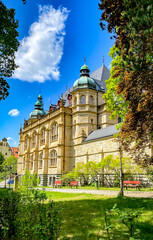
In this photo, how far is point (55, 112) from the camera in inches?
1439

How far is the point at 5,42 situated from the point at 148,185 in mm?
16837

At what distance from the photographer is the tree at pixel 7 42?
30.6 feet

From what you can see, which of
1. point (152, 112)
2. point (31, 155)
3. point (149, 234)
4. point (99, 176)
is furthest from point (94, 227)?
point (31, 155)

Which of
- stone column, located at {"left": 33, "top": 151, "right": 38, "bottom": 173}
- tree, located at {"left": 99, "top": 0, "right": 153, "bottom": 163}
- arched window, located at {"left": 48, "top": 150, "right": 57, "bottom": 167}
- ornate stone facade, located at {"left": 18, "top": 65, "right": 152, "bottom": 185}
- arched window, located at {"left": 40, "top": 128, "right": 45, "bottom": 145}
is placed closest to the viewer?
tree, located at {"left": 99, "top": 0, "right": 153, "bottom": 163}

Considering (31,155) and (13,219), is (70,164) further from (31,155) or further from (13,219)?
(13,219)

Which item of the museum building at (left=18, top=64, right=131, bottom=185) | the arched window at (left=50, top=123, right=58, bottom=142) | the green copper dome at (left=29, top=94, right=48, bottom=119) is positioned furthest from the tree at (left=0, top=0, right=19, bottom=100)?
the green copper dome at (left=29, top=94, right=48, bottom=119)

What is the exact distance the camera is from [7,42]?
9.71 meters

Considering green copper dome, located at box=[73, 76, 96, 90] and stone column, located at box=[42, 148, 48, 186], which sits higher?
green copper dome, located at box=[73, 76, 96, 90]

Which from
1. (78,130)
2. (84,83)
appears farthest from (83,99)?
(78,130)

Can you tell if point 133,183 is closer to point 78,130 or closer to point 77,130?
point 78,130

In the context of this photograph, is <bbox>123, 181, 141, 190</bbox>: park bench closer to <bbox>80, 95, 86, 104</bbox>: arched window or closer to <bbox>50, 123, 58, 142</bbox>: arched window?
<bbox>80, 95, 86, 104</bbox>: arched window

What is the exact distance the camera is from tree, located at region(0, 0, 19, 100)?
933cm

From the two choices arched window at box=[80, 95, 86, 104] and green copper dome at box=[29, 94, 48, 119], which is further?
green copper dome at box=[29, 94, 48, 119]

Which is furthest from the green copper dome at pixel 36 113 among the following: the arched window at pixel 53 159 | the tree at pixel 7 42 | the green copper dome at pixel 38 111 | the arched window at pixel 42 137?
the tree at pixel 7 42
